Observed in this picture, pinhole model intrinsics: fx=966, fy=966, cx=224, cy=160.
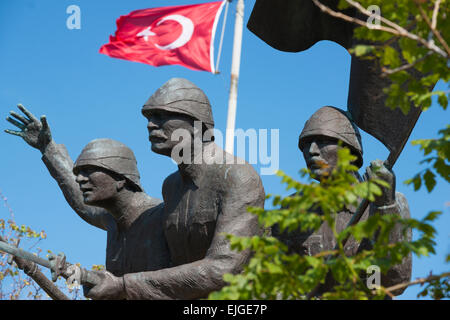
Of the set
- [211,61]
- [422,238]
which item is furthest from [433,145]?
[211,61]

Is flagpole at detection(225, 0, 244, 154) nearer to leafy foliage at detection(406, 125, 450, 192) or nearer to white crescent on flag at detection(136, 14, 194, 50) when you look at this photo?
white crescent on flag at detection(136, 14, 194, 50)

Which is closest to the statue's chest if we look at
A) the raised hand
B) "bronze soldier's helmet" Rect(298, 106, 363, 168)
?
"bronze soldier's helmet" Rect(298, 106, 363, 168)

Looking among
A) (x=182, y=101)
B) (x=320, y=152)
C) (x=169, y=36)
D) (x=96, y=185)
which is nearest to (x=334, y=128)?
(x=320, y=152)

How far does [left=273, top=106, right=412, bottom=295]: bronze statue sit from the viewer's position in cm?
907

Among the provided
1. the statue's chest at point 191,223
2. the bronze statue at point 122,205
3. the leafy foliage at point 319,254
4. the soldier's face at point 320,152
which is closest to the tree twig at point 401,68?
the leafy foliage at point 319,254

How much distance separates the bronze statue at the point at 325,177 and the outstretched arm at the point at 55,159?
2.58 meters

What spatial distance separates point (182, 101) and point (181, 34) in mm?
3292

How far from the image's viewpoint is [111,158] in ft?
34.2

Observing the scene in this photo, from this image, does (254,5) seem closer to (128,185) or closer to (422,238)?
Answer: (128,185)

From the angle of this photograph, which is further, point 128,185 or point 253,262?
point 128,185

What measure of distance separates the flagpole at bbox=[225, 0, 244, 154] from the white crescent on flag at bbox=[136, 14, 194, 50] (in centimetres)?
120

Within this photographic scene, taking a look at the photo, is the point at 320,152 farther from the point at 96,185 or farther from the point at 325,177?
the point at 96,185

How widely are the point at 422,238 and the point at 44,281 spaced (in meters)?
5.38

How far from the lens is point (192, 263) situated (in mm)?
8984
